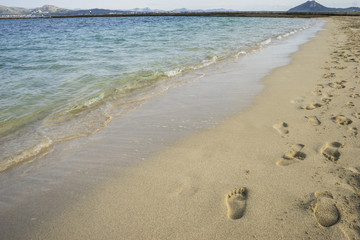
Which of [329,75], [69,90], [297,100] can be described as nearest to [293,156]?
[297,100]

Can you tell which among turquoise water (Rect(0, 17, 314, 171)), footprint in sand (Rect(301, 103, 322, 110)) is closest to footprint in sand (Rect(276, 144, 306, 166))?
footprint in sand (Rect(301, 103, 322, 110))

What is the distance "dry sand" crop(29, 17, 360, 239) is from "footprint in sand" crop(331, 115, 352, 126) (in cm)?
1

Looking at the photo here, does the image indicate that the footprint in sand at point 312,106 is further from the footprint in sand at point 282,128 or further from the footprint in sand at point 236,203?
the footprint in sand at point 236,203

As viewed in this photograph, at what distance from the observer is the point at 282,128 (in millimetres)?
3293

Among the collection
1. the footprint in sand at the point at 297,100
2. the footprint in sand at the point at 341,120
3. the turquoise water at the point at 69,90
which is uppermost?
the footprint in sand at the point at 341,120

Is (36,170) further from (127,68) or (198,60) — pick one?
(198,60)

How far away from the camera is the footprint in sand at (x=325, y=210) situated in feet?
5.66

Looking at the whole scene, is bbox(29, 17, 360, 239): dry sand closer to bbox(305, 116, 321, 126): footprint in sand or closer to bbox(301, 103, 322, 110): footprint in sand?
bbox(305, 116, 321, 126): footprint in sand

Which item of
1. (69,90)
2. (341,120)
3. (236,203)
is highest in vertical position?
(341,120)

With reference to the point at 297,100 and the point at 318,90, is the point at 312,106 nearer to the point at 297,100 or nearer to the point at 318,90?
the point at 297,100

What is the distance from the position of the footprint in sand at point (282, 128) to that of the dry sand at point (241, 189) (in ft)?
0.05

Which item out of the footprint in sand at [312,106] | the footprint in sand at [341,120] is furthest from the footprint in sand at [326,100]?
the footprint in sand at [341,120]

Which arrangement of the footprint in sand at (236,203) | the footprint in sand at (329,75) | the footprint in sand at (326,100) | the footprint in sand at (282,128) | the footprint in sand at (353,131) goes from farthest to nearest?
the footprint in sand at (329,75), the footprint in sand at (326,100), the footprint in sand at (282,128), the footprint in sand at (353,131), the footprint in sand at (236,203)

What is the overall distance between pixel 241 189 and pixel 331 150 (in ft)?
4.45
